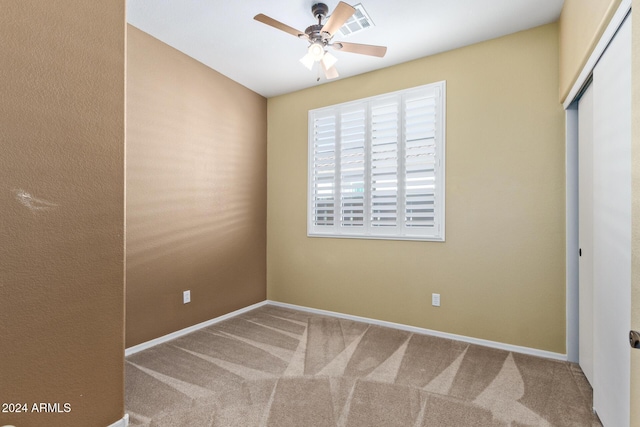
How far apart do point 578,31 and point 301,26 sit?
1.98 m

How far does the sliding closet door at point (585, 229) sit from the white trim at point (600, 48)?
0.07 m

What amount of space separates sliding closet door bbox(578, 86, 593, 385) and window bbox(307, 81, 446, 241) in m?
1.04

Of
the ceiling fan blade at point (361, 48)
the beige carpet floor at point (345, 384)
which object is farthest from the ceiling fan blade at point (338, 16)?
the beige carpet floor at point (345, 384)

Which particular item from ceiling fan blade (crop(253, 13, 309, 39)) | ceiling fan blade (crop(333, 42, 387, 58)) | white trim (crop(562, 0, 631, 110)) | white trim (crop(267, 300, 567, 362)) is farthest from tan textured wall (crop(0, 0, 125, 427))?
white trim (crop(562, 0, 631, 110))

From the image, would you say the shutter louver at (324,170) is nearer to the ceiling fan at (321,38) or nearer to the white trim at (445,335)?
the white trim at (445,335)

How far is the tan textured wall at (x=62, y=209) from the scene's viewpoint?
138 centimetres

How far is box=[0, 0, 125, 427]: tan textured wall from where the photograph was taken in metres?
1.38

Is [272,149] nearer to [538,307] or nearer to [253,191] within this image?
[253,191]

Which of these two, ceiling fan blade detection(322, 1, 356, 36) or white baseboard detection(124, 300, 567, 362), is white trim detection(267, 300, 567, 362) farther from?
ceiling fan blade detection(322, 1, 356, 36)

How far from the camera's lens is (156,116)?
2.91 metres

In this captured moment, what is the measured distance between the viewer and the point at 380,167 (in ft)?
11.2

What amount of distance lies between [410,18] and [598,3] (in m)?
1.27

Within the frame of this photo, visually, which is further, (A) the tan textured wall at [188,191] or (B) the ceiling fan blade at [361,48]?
(A) the tan textured wall at [188,191]

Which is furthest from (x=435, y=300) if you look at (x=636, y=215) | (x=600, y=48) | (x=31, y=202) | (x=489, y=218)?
(x=31, y=202)
